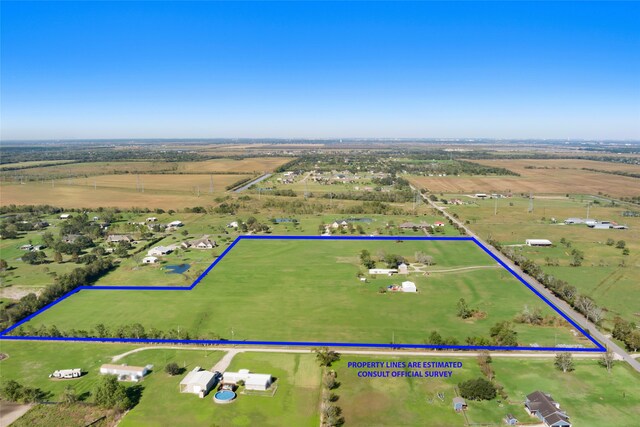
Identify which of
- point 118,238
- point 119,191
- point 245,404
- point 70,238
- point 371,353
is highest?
point 119,191

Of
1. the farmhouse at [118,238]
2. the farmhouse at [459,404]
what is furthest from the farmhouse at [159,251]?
the farmhouse at [459,404]

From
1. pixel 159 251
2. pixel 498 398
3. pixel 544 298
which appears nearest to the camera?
pixel 498 398

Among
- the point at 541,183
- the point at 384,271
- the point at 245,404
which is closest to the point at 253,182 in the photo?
the point at 541,183

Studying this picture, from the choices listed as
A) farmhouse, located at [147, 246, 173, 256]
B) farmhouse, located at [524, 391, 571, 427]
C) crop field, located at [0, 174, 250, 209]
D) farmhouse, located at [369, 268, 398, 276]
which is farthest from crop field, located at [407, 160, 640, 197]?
farmhouse, located at [524, 391, 571, 427]

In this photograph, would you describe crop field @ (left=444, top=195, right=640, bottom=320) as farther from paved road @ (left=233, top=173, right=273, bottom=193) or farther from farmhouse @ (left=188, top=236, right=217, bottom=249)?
paved road @ (left=233, top=173, right=273, bottom=193)

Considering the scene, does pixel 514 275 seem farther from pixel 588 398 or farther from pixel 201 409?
pixel 201 409

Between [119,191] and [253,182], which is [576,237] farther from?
[119,191]
